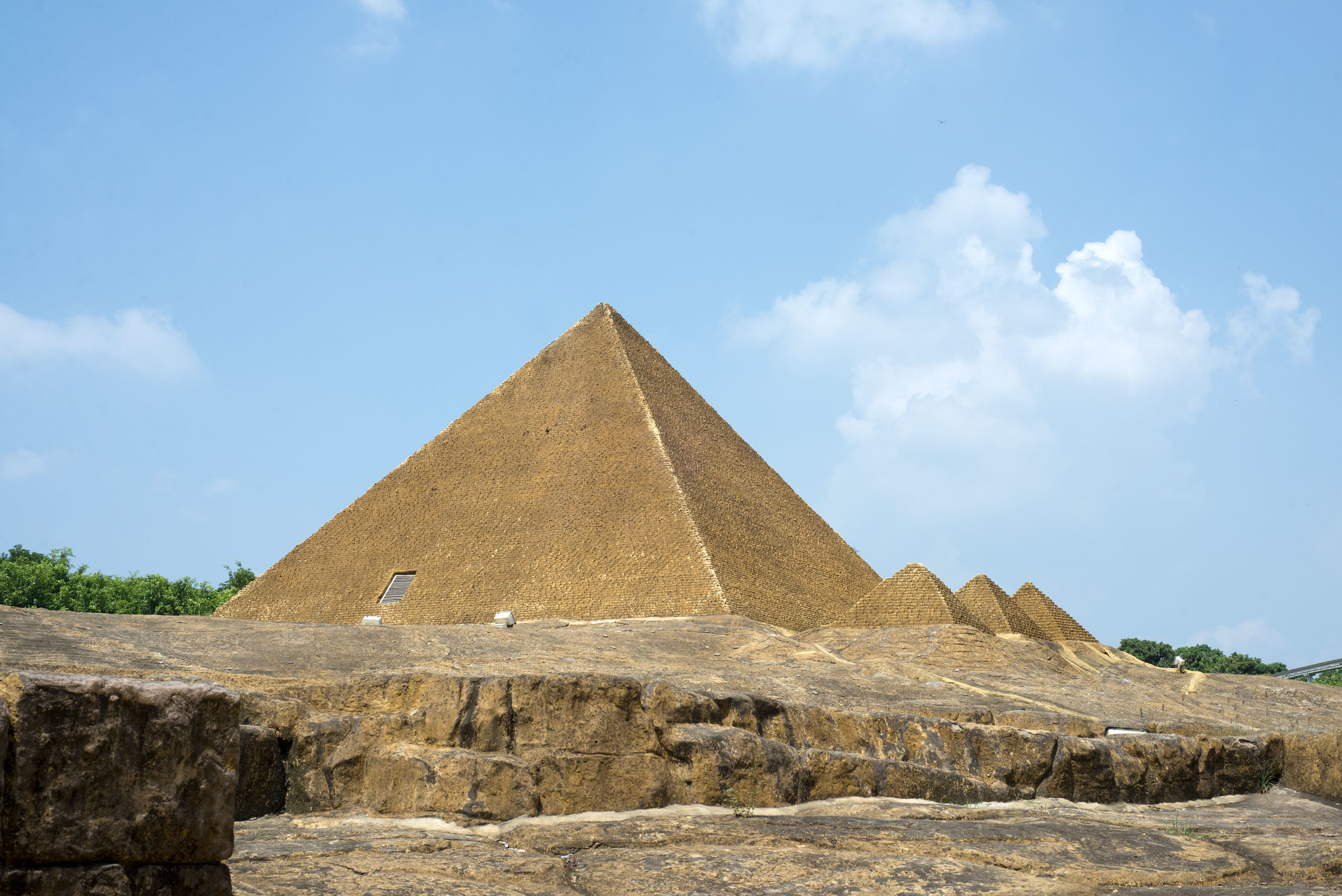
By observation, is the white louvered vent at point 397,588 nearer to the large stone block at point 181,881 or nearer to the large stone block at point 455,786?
the large stone block at point 455,786

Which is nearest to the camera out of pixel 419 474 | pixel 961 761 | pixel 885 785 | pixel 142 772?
pixel 142 772

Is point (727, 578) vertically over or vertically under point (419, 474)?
under

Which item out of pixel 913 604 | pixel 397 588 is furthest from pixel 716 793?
pixel 397 588

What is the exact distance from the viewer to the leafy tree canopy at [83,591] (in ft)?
126

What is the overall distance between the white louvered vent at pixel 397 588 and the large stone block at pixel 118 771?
29146 mm

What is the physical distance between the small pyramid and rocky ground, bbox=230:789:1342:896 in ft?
58.6

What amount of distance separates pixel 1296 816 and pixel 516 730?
4.99 metres

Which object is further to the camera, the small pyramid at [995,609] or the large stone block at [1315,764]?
the small pyramid at [995,609]

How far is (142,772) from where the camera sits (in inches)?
118

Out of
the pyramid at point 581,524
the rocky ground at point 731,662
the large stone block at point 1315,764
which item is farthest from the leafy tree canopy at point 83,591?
the large stone block at point 1315,764

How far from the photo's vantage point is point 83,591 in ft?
129

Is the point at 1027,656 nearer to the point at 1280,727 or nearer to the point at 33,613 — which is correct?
the point at 1280,727

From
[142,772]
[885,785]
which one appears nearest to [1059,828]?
[885,785]

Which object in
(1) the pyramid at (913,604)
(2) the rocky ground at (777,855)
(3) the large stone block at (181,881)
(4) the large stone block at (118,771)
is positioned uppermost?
(1) the pyramid at (913,604)
